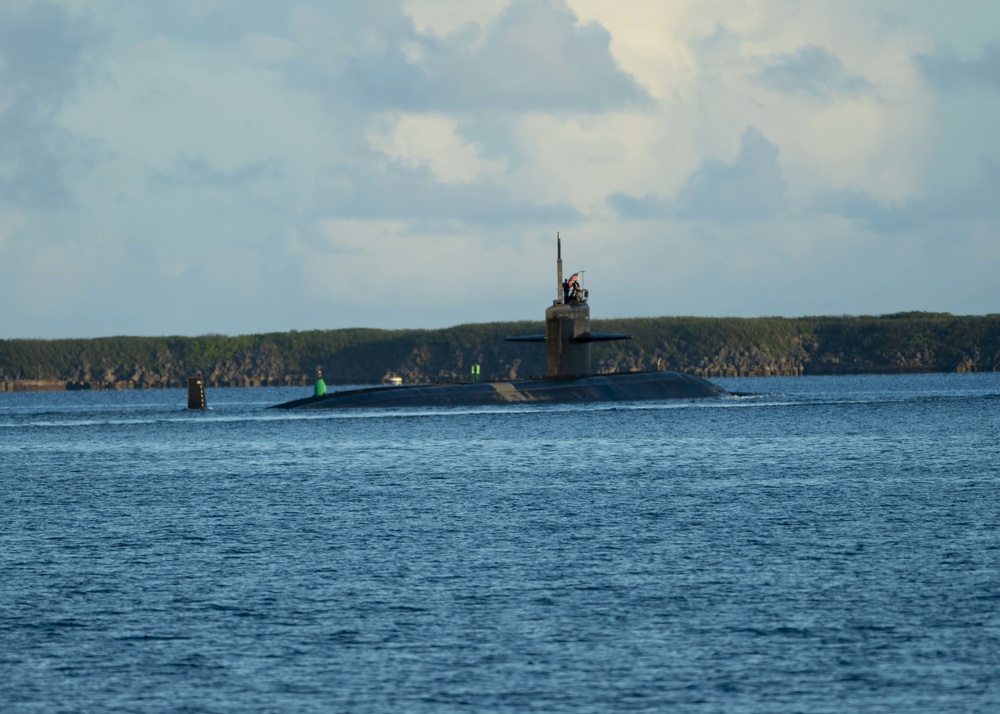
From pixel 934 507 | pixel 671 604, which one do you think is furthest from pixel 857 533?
pixel 671 604

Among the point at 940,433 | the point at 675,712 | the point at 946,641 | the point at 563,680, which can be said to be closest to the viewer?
the point at 675,712

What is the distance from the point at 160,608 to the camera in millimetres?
18000

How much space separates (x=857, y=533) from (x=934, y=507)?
405cm

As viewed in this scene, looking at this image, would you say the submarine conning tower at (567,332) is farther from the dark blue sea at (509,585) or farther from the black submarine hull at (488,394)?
the dark blue sea at (509,585)

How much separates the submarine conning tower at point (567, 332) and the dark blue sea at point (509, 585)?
28.9 meters

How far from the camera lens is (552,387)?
7181cm

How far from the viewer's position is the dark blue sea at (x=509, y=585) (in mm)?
13773

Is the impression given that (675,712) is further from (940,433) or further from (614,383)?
(614,383)

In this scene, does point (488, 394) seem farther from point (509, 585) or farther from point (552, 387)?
point (509, 585)

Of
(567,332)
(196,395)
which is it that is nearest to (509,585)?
(567,332)

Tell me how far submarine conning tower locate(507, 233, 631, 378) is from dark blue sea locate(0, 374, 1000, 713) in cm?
2889

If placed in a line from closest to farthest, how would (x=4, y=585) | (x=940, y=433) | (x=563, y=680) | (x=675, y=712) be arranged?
(x=675, y=712) < (x=563, y=680) < (x=4, y=585) < (x=940, y=433)

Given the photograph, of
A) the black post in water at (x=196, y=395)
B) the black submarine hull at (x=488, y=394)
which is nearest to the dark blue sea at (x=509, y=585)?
the black submarine hull at (x=488, y=394)

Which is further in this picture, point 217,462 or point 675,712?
point 217,462
